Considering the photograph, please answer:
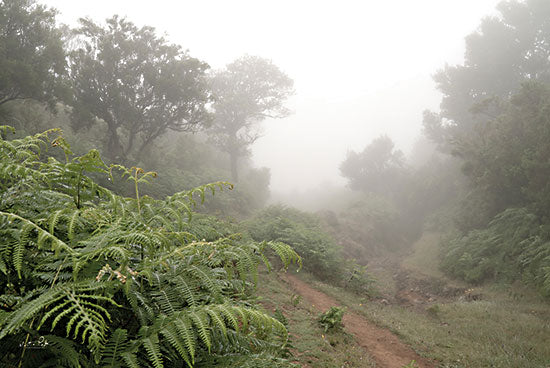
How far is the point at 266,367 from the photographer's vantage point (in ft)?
7.13

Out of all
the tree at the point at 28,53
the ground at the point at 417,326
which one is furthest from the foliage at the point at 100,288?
the tree at the point at 28,53

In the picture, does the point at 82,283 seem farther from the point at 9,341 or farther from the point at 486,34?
the point at 486,34

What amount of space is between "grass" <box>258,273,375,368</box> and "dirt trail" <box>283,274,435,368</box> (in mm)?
309

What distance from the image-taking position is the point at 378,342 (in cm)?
605

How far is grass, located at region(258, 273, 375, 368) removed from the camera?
438 centimetres

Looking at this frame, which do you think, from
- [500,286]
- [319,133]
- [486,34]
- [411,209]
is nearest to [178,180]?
[500,286]

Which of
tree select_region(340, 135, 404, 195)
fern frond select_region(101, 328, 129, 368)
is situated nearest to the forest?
fern frond select_region(101, 328, 129, 368)

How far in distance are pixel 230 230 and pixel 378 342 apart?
5.21 meters

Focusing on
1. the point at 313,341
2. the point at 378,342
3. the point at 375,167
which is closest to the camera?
the point at 313,341

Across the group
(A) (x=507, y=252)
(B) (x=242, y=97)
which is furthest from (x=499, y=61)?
(B) (x=242, y=97)

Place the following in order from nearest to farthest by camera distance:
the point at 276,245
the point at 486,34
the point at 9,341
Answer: the point at 9,341
the point at 276,245
the point at 486,34

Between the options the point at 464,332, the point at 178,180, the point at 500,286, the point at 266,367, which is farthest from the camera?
the point at 178,180

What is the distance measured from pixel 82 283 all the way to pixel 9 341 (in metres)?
0.49

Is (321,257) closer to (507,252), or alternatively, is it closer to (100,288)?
(507,252)
